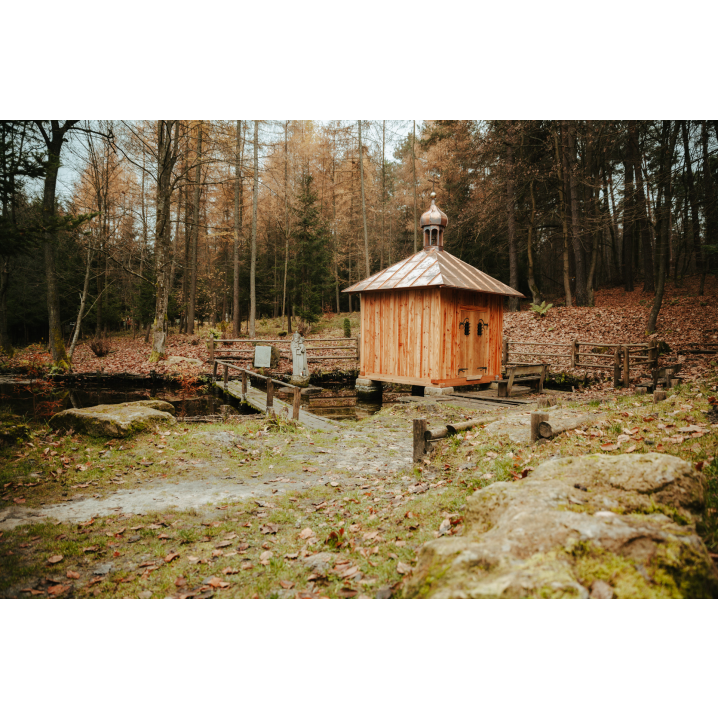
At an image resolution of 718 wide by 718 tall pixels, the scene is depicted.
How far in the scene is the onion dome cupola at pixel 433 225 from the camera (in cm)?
1325

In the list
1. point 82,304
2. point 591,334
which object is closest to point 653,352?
point 591,334

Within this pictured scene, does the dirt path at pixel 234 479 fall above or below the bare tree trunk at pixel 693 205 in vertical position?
below

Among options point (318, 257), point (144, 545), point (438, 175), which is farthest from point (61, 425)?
point (438, 175)

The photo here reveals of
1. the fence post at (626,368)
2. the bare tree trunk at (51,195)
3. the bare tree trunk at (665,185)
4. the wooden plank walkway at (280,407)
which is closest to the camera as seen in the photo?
the bare tree trunk at (51,195)

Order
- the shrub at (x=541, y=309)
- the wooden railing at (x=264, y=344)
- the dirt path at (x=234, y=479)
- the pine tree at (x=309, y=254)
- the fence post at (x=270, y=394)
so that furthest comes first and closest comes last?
the pine tree at (x=309, y=254), the shrub at (x=541, y=309), the wooden railing at (x=264, y=344), the fence post at (x=270, y=394), the dirt path at (x=234, y=479)

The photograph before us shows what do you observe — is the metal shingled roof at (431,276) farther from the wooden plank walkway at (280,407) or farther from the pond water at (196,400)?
the wooden plank walkway at (280,407)

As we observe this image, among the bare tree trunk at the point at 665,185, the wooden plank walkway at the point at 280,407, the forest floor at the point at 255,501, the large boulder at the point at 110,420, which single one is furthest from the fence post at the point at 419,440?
the large boulder at the point at 110,420

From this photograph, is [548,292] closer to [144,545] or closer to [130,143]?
[130,143]

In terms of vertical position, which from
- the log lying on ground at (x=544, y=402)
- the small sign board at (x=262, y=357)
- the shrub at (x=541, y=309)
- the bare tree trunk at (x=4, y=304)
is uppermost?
the shrub at (x=541, y=309)

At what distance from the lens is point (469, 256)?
26641mm

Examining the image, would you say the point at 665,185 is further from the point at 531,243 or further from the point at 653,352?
the point at 531,243

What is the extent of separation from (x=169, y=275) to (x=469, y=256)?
17.1 m

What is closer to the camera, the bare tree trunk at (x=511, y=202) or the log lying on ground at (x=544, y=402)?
the log lying on ground at (x=544, y=402)

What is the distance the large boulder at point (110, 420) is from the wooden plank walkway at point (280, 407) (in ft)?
9.21
